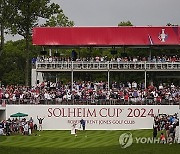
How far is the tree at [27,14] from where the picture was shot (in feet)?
213

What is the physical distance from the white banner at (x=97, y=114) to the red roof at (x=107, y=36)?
8.71m

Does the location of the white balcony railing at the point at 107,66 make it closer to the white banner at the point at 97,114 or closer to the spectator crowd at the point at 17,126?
the white banner at the point at 97,114

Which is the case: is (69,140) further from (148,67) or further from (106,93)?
(148,67)

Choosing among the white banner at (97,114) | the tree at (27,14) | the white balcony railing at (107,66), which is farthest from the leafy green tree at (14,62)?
the white banner at (97,114)

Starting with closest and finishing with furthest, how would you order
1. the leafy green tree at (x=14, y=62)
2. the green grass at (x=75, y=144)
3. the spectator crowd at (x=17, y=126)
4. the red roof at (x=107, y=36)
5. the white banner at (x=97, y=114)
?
the green grass at (x=75, y=144)
the spectator crowd at (x=17, y=126)
the white banner at (x=97, y=114)
the red roof at (x=107, y=36)
the leafy green tree at (x=14, y=62)

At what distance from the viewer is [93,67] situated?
52.1 metres

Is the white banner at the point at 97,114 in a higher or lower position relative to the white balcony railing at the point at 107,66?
lower

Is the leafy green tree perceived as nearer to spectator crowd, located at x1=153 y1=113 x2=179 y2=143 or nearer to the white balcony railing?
the white balcony railing

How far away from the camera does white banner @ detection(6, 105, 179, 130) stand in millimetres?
47312

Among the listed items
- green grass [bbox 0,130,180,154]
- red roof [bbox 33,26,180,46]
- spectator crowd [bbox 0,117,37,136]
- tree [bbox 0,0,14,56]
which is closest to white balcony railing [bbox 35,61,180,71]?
red roof [bbox 33,26,180,46]

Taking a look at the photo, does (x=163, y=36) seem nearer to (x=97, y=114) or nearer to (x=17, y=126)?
(x=97, y=114)

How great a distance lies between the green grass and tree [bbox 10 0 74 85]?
22653 millimetres

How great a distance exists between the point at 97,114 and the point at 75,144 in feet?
33.2

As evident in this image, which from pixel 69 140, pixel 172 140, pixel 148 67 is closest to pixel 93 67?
pixel 148 67
